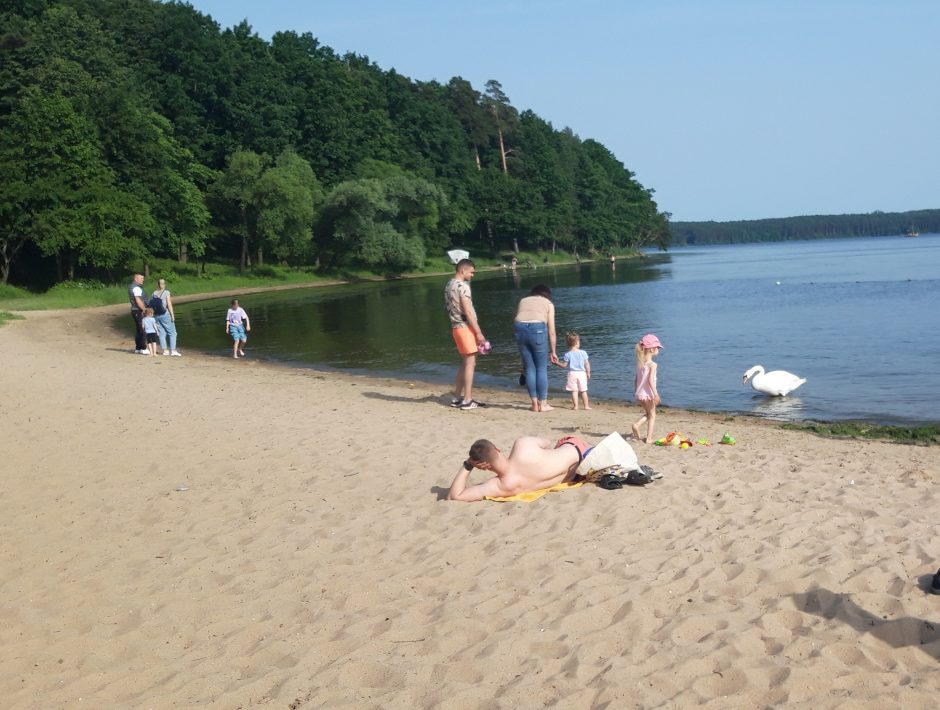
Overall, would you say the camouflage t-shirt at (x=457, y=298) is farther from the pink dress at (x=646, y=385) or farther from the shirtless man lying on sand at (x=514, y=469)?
the shirtless man lying on sand at (x=514, y=469)

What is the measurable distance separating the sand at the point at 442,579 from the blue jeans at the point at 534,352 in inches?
108

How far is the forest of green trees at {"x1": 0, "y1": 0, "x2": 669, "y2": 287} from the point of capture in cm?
4922

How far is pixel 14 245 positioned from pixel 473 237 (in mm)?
63351

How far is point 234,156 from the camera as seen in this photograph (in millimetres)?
68250

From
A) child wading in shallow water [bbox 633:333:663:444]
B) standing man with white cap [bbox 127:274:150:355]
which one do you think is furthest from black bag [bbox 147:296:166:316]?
child wading in shallow water [bbox 633:333:663:444]

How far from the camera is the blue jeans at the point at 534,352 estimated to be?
13.2 m

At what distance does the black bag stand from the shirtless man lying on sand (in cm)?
1583

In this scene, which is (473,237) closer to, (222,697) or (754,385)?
(754,385)

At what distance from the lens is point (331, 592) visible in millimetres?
6074

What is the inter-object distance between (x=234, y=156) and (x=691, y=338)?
50169 mm

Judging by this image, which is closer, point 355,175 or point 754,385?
point 754,385

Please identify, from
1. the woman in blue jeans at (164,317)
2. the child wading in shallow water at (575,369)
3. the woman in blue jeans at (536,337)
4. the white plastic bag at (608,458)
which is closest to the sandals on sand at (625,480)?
the white plastic bag at (608,458)

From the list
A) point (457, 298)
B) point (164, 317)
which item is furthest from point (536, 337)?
point (164, 317)

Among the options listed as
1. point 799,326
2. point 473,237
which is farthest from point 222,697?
point 473,237
